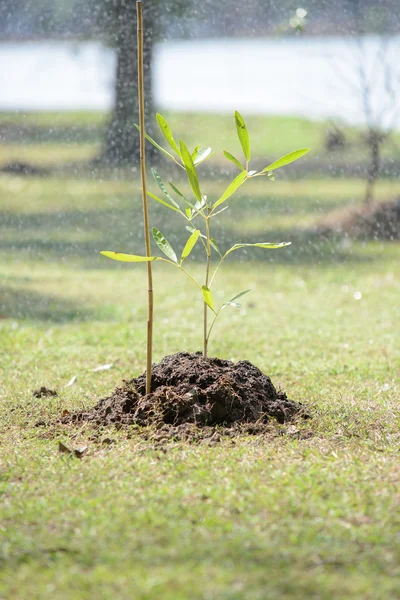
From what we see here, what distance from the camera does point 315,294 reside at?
21.4ft

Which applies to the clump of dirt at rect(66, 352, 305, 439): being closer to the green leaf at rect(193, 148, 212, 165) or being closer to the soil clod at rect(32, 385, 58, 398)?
the soil clod at rect(32, 385, 58, 398)

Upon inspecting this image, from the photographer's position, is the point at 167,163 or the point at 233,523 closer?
the point at 233,523

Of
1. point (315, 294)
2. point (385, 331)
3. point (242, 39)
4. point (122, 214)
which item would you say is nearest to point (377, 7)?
point (242, 39)

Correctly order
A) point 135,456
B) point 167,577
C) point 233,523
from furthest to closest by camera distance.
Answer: point 135,456
point 233,523
point 167,577

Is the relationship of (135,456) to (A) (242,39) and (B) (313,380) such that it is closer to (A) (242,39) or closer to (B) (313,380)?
(B) (313,380)

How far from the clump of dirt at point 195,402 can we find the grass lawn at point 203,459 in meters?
0.10

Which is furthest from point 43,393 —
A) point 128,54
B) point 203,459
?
point 128,54

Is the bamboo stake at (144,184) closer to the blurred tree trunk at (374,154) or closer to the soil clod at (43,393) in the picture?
the soil clod at (43,393)

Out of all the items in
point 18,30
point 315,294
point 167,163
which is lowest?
point 315,294

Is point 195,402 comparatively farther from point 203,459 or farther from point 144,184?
point 144,184

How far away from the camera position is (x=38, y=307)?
6.07m

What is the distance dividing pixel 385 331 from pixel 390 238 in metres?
3.36

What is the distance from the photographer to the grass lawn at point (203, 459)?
82.2 inches

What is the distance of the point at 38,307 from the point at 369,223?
3.93 m
